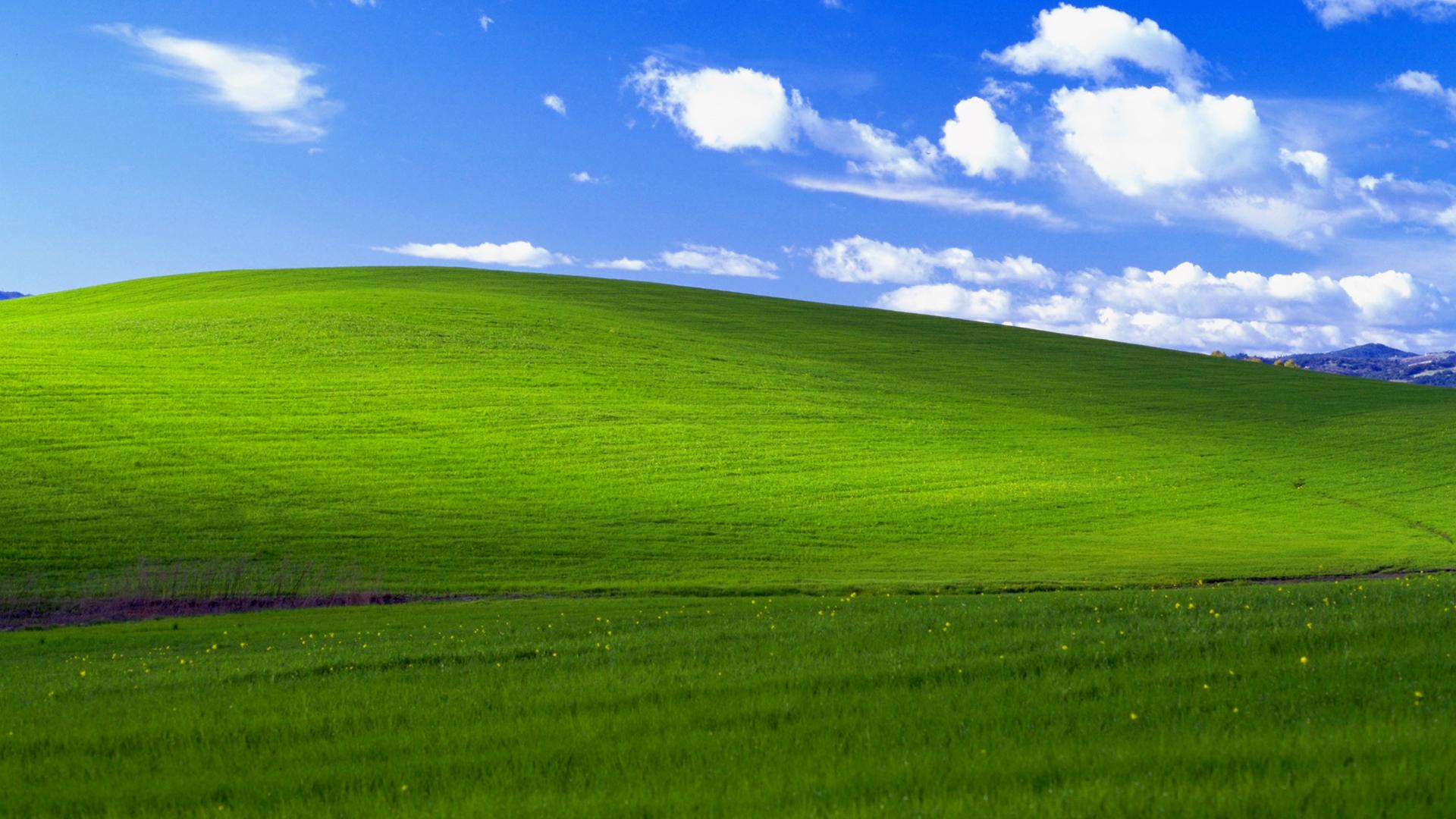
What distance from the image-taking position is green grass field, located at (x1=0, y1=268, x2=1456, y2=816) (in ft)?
21.3

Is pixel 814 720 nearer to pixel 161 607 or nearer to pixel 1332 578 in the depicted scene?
pixel 161 607

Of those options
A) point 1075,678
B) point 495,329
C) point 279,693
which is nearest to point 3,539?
point 279,693

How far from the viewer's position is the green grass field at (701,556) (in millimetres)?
6496

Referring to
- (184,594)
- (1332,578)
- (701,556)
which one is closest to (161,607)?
(184,594)

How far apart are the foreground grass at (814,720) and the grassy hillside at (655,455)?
13.4m

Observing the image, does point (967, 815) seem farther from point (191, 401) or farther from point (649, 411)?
point (191, 401)

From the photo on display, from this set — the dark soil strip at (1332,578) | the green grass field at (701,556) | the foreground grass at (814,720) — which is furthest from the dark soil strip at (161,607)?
the dark soil strip at (1332,578)

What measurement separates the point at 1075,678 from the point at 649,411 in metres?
36.4

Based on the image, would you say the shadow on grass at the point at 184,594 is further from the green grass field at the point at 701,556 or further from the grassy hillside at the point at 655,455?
the grassy hillside at the point at 655,455

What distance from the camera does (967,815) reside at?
5219mm

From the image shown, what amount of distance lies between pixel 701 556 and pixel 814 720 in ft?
68.2

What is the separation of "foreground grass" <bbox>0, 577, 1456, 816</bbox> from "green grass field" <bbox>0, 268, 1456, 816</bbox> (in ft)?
0.16

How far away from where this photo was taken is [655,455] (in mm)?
38188

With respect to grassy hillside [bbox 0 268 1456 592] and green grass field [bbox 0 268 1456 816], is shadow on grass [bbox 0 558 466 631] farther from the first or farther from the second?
grassy hillside [bbox 0 268 1456 592]
